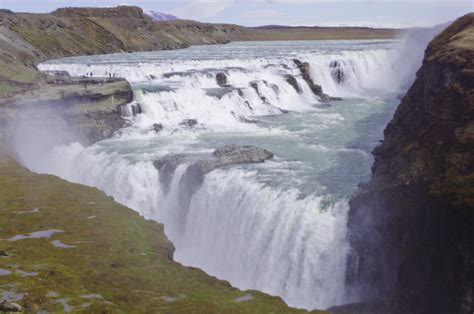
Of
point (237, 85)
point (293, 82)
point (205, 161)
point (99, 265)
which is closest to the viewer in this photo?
point (99, 265)

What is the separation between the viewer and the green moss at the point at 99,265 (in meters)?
13.2

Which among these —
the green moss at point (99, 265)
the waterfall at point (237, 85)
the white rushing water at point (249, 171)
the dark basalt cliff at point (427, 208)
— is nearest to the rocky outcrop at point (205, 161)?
the white rushing water at point (249, 171)

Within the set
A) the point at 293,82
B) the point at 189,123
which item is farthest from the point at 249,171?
the point at 293,82

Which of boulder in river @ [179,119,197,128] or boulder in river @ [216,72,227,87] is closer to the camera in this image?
boulder in river @ [179,119,197,128]

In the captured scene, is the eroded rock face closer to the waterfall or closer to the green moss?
the waterfall

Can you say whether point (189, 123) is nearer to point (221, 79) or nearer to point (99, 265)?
point (221, 79)

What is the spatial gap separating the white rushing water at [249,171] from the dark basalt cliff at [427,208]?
102 centimetres

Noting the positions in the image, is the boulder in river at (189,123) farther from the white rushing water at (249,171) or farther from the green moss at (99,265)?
the green moss at (99,265)

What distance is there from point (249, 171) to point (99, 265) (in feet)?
30.9

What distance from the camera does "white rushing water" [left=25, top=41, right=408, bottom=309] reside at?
18.6 m

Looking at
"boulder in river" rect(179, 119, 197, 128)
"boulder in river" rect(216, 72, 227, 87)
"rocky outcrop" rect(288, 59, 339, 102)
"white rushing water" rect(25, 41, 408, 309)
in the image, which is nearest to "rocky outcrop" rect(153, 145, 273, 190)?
"white rushing water" rect(25, 41, 408, 309)

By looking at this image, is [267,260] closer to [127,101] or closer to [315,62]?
[127,101]

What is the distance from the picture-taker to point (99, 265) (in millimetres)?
15469

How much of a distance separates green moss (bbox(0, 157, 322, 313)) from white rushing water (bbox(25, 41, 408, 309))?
11.5 feet
